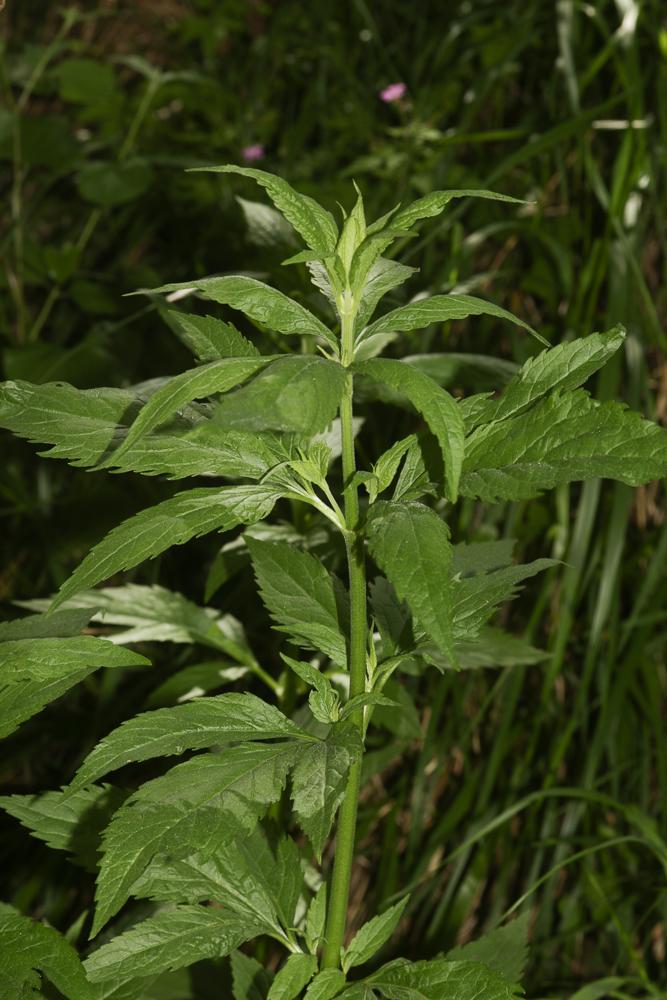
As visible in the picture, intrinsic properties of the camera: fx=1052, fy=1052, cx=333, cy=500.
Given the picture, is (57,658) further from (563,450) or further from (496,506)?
(496,506)

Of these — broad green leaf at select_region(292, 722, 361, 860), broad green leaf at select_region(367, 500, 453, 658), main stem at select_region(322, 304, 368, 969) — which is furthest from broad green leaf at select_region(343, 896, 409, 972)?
broad green leaf at select_region(367, 500, 453, 658)

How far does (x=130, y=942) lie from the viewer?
0.58 metres

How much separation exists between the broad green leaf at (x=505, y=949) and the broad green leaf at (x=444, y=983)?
0.17 m

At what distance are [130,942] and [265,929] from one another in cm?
8

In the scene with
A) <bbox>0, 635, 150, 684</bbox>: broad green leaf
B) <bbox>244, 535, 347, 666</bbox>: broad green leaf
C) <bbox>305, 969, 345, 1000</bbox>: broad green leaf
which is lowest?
<bbox>305, 969, 345, 1000</bbox>: broad green leaf

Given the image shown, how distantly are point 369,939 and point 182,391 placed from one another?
14.0 inches

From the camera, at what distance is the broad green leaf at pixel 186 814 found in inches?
19.1

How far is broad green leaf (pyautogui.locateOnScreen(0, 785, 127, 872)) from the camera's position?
2.21 feet

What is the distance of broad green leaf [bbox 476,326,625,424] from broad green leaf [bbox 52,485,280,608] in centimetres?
13

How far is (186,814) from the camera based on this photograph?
50cm

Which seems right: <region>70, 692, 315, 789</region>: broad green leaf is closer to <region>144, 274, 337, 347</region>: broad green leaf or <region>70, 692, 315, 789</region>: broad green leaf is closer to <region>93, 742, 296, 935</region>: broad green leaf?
<region>93, 742, 296, 935</region>: broad green leaf

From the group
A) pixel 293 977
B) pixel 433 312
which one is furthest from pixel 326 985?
pixel 433 312

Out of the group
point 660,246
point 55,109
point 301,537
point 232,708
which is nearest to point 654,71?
point 660,246

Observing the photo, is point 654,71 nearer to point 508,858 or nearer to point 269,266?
point 269,266
